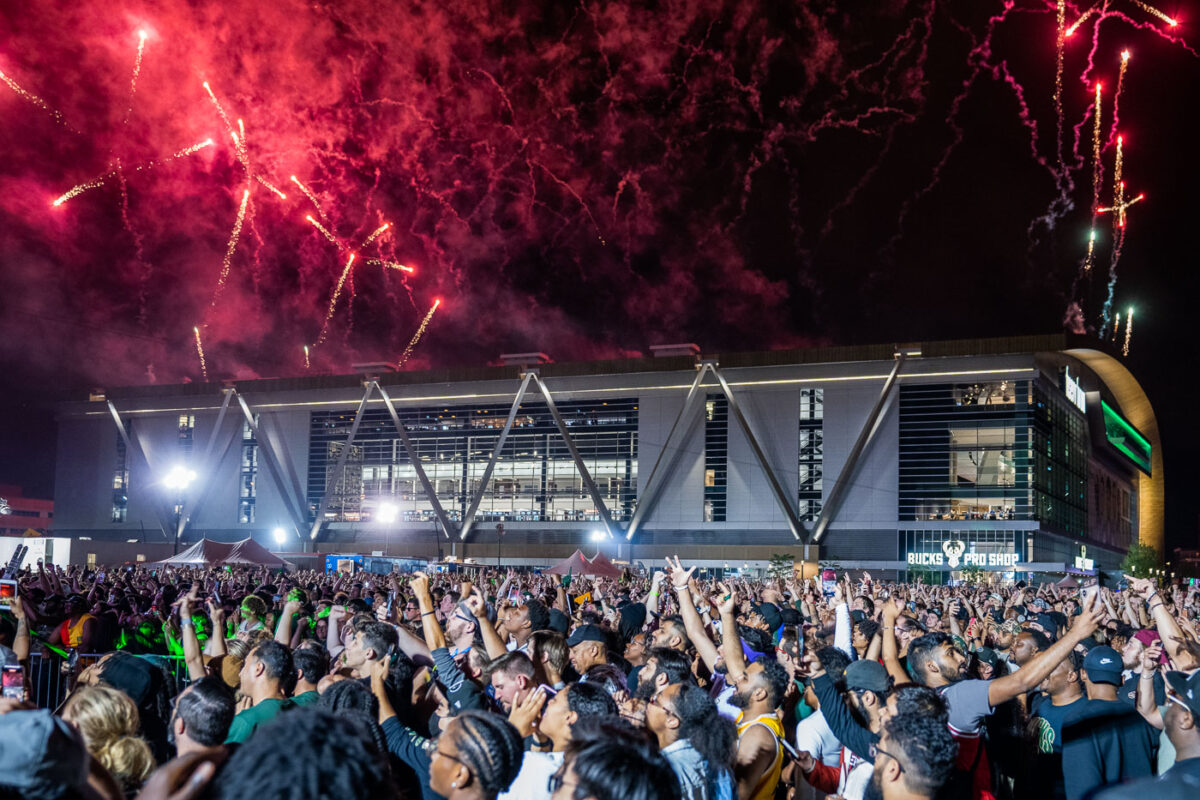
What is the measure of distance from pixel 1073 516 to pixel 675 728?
89.9m

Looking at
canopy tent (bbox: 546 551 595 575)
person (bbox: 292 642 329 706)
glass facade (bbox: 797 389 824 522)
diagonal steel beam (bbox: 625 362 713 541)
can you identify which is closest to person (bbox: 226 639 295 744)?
person (bbox: 292 642 329 706)

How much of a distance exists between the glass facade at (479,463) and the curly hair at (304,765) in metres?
77.3

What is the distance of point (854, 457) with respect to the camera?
237 feet

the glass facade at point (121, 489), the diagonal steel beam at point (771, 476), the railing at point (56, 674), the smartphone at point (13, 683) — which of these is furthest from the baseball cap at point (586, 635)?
the glass facade at point (121, 489)

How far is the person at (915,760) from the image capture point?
13.3ft

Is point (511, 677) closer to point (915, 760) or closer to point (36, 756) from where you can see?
point (915, 760)

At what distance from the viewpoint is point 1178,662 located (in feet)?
22.5

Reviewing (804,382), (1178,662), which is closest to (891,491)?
(804,382)

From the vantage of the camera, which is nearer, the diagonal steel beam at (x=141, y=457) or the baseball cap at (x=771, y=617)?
the baseball cap at (x=771, y=617)

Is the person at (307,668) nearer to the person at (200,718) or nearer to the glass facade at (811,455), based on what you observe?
the person at (200,718)

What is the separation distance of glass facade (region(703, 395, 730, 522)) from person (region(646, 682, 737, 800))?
7262 cm

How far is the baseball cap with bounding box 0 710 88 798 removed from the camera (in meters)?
2.58

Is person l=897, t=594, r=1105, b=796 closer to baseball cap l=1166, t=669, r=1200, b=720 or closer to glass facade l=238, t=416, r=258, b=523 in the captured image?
baseball cap l=1166, t=669, r=1200, b=720

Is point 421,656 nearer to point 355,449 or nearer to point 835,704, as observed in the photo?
point 835,704
